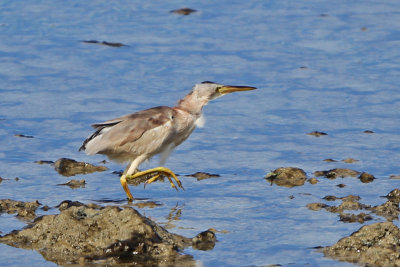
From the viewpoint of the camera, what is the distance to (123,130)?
34.2 ft

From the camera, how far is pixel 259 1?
19.1m

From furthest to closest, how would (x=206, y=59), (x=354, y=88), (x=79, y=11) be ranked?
(x=79, y=11), (x=206, y=59), (x=354, y=88)

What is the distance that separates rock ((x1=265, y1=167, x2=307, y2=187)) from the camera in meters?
10.6

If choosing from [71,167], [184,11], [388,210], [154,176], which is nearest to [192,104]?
[154,176]

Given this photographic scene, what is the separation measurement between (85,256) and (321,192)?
10.3 feet

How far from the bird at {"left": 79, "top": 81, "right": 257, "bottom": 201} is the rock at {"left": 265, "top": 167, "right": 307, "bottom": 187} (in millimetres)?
1009

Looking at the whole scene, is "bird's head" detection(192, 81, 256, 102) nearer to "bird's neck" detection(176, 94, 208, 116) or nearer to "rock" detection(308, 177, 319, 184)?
"bird's neck" detection(176, 94, 208, 116)

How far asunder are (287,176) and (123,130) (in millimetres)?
1893

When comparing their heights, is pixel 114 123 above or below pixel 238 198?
above

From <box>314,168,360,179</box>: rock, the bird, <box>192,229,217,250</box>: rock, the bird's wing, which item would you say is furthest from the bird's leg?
<box>192,229,217,250</box>: rock

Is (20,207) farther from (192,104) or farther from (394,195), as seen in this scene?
(394,195)

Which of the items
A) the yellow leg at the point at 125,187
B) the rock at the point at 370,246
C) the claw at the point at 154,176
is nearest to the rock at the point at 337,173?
the claw at the point at 154,176

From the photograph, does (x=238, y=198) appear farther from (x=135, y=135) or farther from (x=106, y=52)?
(x=106, y=52)

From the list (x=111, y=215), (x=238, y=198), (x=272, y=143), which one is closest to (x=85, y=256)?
(x=111, y=215)
